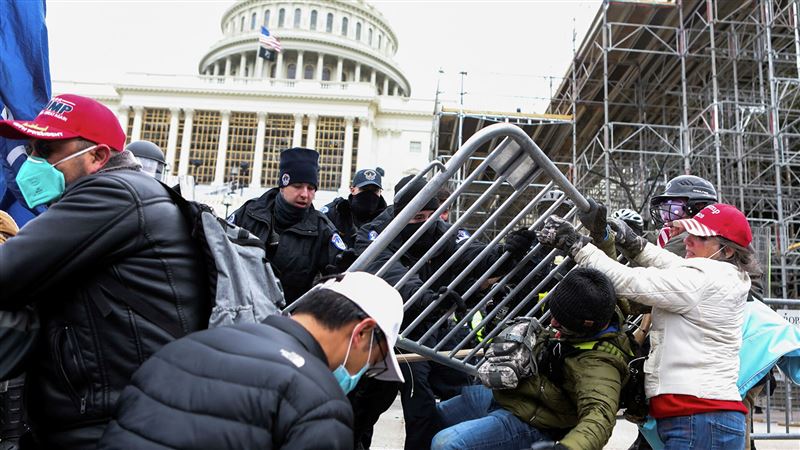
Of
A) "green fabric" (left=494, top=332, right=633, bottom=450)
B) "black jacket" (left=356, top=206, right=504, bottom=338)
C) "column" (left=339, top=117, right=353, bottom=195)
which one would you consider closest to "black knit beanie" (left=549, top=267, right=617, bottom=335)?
"green fabric" (left=494, top=332, right=633, bottom=450)

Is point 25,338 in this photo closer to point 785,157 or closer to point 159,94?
point 785,157

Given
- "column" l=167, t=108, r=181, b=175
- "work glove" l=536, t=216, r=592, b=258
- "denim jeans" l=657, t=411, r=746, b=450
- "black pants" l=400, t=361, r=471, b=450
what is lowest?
"black pants" l=400, t=361, r=471, b=450

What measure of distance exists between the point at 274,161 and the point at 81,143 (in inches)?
2180

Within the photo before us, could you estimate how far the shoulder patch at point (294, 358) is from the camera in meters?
1.46

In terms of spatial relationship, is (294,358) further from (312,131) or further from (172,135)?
(172,135)

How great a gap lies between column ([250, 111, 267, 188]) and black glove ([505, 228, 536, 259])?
5155cm

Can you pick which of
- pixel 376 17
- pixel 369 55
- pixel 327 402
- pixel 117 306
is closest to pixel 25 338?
pixel 117 306

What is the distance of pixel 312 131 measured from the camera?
189ft

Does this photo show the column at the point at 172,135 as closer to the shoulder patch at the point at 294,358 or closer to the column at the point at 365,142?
the column at the point at 365,142

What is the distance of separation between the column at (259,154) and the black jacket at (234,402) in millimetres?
52739

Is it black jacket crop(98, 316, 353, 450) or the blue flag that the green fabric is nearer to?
black jacket crop(98, 316, 353, 450)

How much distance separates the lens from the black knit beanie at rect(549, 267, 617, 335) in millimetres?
2592

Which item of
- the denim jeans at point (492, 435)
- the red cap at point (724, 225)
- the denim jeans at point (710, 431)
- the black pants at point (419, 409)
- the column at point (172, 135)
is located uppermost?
the column at point (172, 135)

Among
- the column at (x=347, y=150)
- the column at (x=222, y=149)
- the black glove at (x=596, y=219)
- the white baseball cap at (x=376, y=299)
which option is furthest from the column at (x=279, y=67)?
the white baseball cap at (x=376, y=299)
